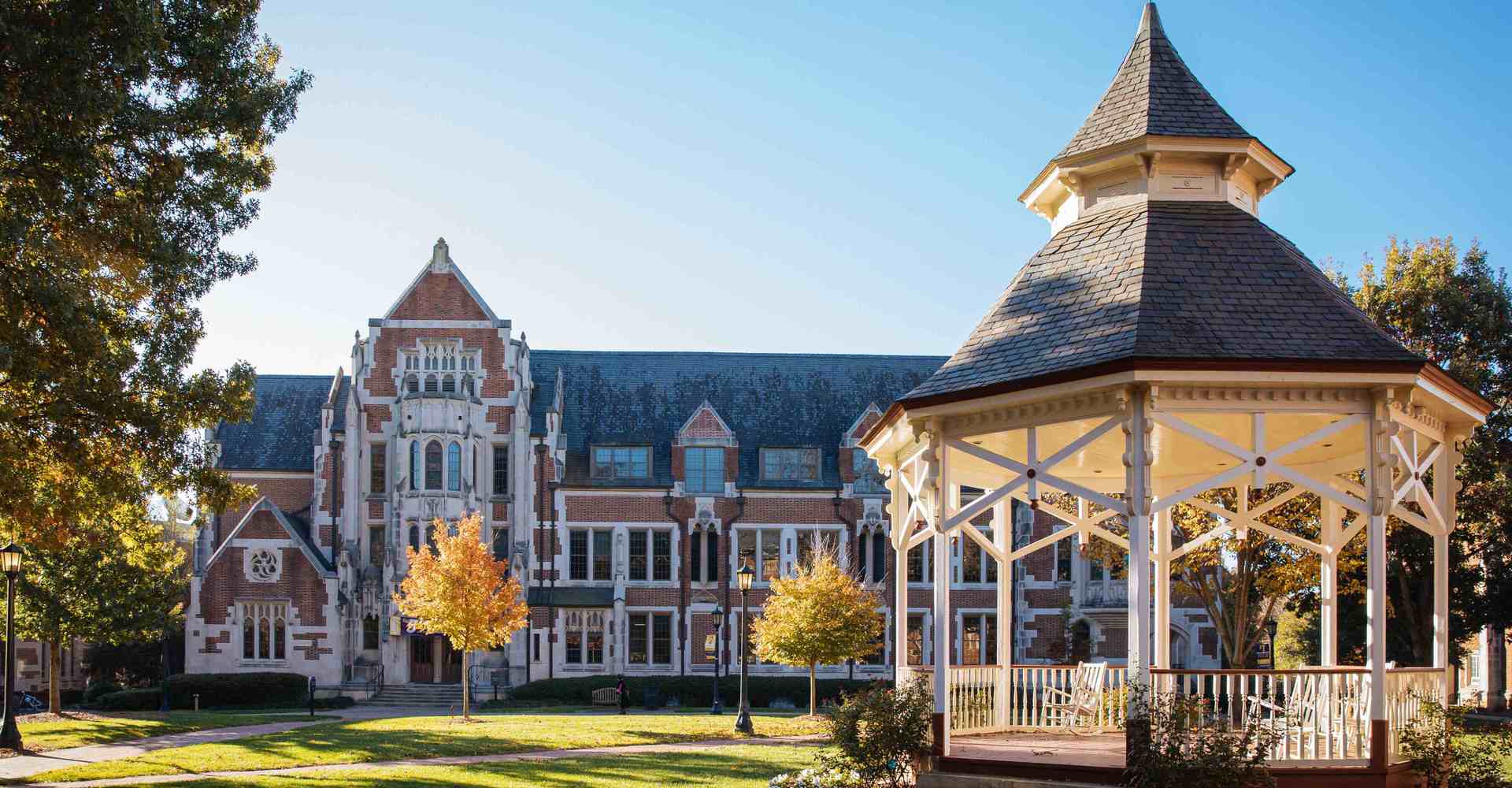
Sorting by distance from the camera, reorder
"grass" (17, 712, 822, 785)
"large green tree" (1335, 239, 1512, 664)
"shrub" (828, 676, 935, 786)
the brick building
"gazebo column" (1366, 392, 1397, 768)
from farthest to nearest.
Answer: the brick building
"large green tree" (1335, 239, 1512, 664)
"grass" (17, 712, 822, 785)
"shrub" (828, 676, 935, 786)
"gazebo column" (1366, 392, 1397, 768)

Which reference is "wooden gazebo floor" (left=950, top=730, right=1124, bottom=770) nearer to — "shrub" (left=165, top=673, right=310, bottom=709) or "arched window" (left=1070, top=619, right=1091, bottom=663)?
"arched window" (left=1070, top=619, right=1091, bottom=663)

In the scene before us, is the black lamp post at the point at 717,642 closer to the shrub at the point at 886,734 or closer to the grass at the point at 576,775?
the grass at the point at 576,775

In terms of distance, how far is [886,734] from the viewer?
51.0ft

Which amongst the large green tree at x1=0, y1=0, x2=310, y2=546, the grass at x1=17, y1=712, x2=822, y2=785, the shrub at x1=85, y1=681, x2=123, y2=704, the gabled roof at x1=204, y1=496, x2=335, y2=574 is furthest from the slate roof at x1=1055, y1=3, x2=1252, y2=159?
the shrub at x1=85, y1=681, x2=123, y2=704

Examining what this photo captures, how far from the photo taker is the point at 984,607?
50031mm

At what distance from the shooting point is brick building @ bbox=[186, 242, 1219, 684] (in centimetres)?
4747

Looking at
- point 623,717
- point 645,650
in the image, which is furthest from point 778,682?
point 623,717

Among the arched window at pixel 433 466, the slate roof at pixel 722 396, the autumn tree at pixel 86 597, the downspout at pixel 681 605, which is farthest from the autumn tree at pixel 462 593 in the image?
the slate roof at pixel 722 396

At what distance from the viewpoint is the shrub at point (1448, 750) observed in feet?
46.8

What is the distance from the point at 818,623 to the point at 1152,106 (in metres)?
23.7

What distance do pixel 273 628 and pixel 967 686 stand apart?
35257 millimetres

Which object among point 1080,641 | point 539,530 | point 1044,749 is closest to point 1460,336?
point 1080,641

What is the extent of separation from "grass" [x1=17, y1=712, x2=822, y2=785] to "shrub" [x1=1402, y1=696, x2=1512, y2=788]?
16.2 meters

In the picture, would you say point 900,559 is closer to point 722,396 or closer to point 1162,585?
point 1162,585
